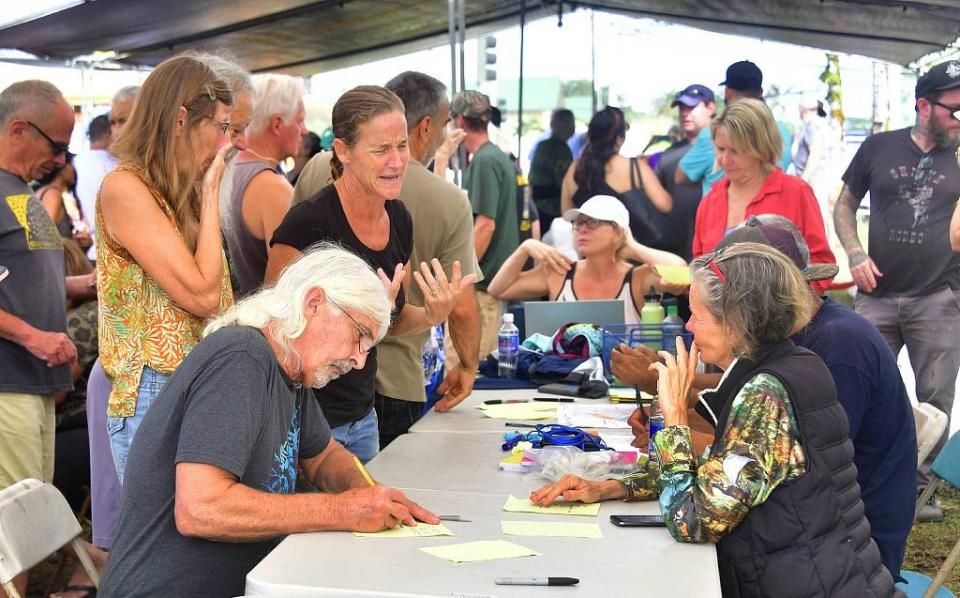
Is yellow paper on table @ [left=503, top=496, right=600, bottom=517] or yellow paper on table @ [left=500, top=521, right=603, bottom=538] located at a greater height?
yellow paper on table @ [left=500, top=521, right=603, bottom=538]

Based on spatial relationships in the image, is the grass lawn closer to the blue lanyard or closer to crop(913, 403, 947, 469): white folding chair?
crop(913, 403, 947, 469): white folding chair

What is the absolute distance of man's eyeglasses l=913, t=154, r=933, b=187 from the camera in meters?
4.54

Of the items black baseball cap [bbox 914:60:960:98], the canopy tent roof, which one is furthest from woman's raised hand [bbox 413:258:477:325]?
the canopy tent roof

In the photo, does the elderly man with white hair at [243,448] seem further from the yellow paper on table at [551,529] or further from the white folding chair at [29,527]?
the white folding chair at [29,527]

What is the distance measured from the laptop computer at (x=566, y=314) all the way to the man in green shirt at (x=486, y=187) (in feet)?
4.38

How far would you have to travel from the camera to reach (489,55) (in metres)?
8.57

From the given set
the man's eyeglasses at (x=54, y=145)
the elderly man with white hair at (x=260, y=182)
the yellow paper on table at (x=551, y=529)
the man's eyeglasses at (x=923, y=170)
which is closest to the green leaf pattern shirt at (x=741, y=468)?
the yellow paper on table at (x=551, y=529)

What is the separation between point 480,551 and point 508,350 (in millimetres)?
2134

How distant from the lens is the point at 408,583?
176 centimetres

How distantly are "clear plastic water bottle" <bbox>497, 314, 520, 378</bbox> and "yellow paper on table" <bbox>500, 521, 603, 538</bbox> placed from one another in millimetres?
1910

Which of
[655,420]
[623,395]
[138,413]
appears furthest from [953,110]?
[138,413]

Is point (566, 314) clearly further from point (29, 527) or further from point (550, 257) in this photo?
point (29, 527)

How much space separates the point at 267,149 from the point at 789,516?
7.01 ft

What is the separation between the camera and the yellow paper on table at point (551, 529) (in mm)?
2109
